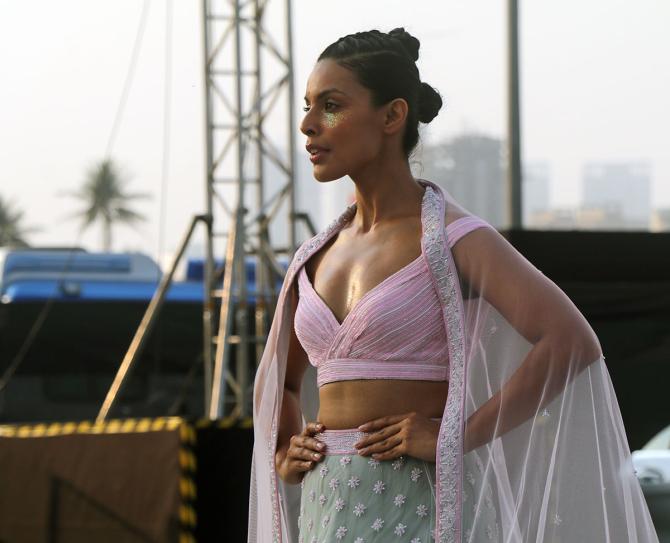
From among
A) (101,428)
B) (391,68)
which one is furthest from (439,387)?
(101,428)

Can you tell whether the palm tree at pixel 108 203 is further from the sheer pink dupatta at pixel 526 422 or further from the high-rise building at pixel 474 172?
the sheer pink dupatta at pixel 526 422

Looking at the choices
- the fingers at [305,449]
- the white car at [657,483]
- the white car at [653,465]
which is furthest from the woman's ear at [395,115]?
the white car at [653,465]

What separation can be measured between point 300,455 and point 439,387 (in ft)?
0.88

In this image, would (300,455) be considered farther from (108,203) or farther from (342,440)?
(108,203)

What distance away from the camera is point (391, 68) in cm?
216

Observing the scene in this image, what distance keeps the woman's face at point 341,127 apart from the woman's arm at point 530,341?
11.3 inches

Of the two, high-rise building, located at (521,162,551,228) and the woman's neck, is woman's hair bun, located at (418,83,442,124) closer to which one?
the woman's neck

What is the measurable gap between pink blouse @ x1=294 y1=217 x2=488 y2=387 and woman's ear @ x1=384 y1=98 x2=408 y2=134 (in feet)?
0.67

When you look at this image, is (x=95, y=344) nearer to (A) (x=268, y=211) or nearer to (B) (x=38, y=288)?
(B) (x=38, y=288)

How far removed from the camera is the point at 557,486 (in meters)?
2.05

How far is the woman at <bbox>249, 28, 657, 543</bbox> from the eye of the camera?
79.2 inches

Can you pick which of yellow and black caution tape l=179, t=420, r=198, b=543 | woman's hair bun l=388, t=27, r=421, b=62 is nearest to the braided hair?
woman's hair bun l=388, t=27, r=421, b=62

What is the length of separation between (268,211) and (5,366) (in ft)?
15.6

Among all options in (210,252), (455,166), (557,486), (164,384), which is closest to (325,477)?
(557,486)
